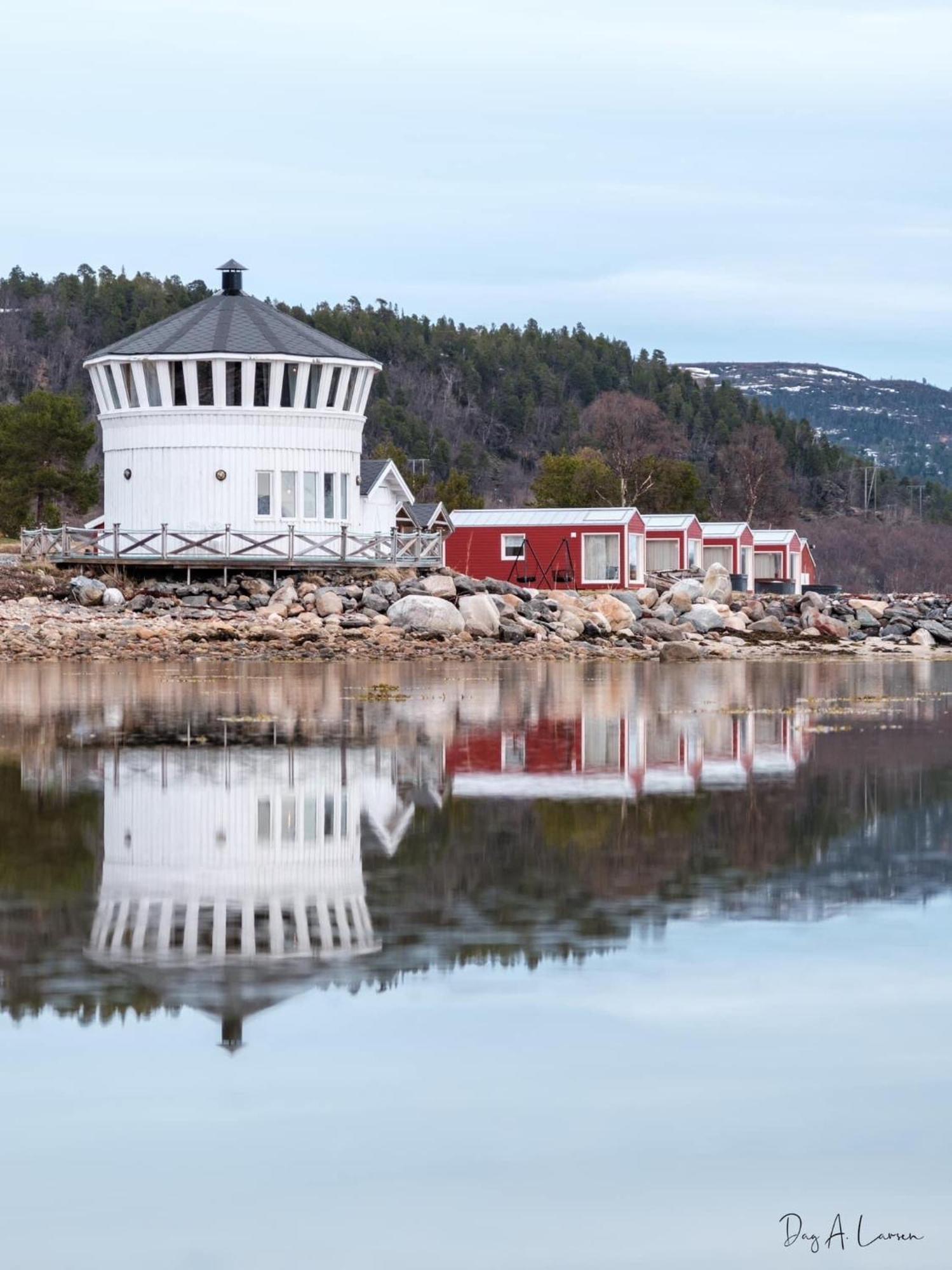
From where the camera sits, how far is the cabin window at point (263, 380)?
5431 centimetres

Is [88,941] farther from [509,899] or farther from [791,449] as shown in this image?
[791,449]

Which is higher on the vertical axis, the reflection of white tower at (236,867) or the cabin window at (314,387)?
the cabin window at (314,387)

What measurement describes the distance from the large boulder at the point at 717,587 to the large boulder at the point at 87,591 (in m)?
22.5

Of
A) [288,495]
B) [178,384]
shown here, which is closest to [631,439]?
[288,495]

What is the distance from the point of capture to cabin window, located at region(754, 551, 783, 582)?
87.3 m

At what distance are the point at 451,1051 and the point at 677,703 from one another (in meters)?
21.3

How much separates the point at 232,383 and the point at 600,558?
1852cm

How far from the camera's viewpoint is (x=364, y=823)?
1500 centimetres

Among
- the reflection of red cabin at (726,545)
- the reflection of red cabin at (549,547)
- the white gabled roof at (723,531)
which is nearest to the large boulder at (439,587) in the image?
the reflection of red cabin at (549,547)

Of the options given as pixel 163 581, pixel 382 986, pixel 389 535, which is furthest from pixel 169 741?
pixel 389 535

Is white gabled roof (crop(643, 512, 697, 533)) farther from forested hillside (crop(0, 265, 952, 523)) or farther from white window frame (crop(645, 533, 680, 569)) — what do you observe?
forested hillside (crop(0, 265, 952, 523))

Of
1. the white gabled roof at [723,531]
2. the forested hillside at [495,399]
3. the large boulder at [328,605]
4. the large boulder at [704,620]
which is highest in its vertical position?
the forested hillside at [495,399]

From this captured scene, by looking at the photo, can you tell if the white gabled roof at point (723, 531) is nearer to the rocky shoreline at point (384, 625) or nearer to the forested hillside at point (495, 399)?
the rocky shoreline at point (384, 625)

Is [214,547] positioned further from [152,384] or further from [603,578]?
[603,578]
